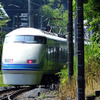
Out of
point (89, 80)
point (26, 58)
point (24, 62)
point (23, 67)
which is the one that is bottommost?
point (89, 80)

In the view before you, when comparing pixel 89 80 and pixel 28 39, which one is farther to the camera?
pixel 28 39

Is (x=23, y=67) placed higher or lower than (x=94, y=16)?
lower

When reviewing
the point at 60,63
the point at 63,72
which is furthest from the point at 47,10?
the point at 63,72

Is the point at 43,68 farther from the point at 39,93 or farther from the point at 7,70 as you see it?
the point at 39,93

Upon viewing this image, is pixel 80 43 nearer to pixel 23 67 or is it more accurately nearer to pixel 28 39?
pixel 23 67

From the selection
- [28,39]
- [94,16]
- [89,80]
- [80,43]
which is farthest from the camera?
[28,39]

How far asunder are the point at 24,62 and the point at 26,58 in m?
0.20

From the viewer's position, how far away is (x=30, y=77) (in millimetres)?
22125

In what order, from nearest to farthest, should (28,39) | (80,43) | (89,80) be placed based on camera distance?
(80,43) → (89,80) → (28,39)

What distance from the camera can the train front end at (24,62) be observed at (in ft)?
72.4

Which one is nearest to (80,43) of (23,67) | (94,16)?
(94,16)

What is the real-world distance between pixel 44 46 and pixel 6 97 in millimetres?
4743

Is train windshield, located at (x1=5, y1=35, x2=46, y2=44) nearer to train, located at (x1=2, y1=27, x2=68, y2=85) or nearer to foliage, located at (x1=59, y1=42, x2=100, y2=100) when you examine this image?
train, located at (x1=2, y1=27, x2=68, y2=85)

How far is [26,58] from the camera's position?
22.1m
